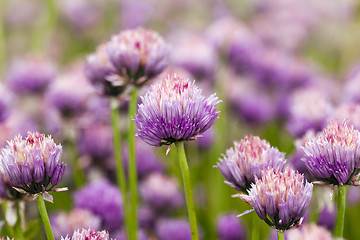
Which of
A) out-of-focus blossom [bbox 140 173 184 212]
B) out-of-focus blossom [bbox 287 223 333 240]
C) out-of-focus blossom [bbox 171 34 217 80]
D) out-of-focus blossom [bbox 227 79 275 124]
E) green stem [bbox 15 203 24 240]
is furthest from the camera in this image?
out-of-focus blossom [bbox 227 79 275 124]

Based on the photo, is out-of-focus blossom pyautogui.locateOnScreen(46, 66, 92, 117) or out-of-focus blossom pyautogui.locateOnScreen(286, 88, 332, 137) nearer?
out-of-focus blossom pyautogui.locateOnScreen(286, 88, 332, 137)

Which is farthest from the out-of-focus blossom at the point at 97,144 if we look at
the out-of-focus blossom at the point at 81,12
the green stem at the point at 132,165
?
the out-of-focus blossom at the point at 81,12

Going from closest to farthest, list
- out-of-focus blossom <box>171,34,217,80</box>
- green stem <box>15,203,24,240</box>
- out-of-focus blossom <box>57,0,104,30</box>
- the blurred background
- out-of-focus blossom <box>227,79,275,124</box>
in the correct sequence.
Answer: green stem <box>15,203,24,240</box> → the blurred background → out-of-focus blossom <box>171,34,217,80</box> → out-of-focus blossom <box>227,79,275,124</box> → out-of-focus blossom <box>57,0,104,30</box>

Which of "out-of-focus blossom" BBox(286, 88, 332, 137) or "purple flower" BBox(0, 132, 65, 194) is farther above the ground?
"out-of-focus blossom" BBox(286, 88, 332, 137)

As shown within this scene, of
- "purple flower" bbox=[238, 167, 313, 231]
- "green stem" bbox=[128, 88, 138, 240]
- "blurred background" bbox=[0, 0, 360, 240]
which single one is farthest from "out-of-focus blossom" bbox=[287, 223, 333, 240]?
"green stem" bbox=[128, 88, 138, 240]

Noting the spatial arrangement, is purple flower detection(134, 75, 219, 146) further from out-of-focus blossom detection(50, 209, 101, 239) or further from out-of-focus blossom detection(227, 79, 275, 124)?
out-of-focus blossom detection(227, 79, 275, 124)
